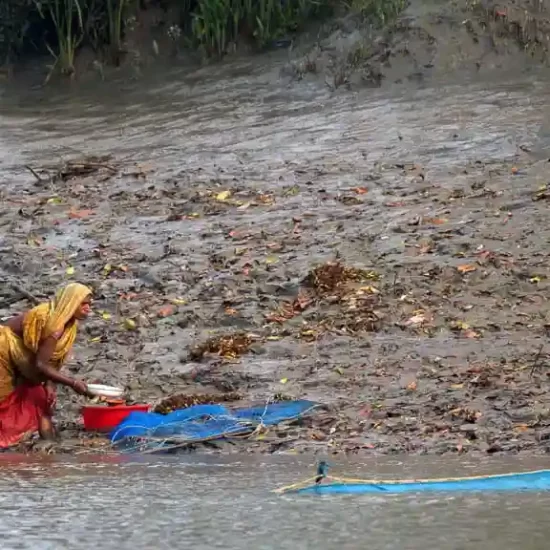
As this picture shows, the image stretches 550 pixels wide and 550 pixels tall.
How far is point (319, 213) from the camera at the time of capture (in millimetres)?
10062

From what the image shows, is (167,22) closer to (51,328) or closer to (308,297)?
(308,297)

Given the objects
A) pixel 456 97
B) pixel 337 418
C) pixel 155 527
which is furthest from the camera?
pixel 456 97

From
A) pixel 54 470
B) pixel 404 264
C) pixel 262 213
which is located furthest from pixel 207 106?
pixel 54 470

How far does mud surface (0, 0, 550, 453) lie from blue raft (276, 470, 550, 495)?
106 cm

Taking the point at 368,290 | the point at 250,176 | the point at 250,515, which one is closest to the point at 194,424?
the point at 250,515

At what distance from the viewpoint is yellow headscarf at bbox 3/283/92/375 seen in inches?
267

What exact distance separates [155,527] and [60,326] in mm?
2702

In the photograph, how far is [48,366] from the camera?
6801 mm

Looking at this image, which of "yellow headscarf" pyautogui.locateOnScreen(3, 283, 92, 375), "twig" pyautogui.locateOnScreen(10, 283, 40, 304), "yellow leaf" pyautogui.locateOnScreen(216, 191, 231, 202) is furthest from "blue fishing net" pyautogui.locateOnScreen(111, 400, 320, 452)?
"yellow leaf" pyautogui.locateOnScreen(216, 191, 231, 202)

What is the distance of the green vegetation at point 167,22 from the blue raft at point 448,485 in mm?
9909

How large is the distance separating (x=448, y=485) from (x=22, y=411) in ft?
9.63

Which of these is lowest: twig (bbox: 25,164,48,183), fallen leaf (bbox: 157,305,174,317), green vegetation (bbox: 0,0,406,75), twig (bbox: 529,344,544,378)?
twig (bbox: 529,344,544,378)

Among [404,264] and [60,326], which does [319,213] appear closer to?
[404,264]

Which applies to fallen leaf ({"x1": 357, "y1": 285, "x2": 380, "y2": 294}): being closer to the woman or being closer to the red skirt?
the woman
